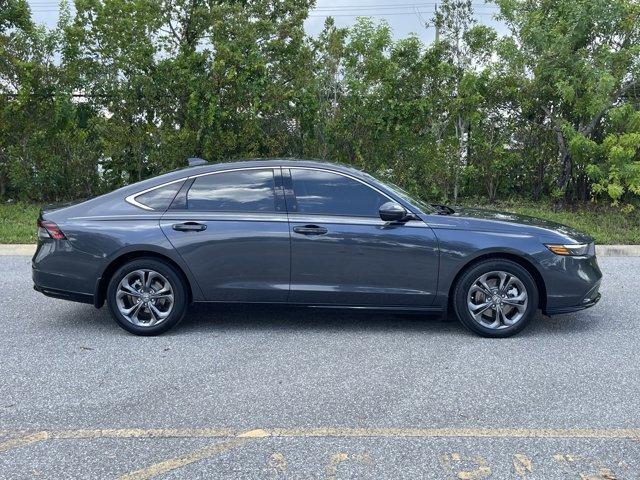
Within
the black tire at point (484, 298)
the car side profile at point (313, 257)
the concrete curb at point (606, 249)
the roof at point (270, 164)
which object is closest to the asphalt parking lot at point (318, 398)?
the black tire at point (484, 298)

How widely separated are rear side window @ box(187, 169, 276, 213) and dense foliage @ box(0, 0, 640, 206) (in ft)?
20.8

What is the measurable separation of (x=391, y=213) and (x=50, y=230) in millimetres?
2960

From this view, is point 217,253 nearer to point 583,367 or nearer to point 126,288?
point 126,288

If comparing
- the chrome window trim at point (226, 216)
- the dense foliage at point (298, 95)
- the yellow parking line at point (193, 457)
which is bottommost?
the yellow parking line at point (193, 457)

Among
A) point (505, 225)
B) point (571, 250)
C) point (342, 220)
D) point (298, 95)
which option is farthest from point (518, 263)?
point (298, 95)

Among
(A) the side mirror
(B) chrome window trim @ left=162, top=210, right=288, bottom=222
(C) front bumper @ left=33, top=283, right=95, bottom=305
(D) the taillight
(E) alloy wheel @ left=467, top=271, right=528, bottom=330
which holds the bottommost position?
(C) front bumper @ left=33, top=283, right=95, bottom=305

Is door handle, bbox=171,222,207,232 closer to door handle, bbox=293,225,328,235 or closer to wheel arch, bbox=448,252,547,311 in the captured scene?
door handle, bbox=293,225,328,235

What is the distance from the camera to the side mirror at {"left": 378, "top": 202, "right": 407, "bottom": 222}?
5.45 meters

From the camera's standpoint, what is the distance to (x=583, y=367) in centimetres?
486

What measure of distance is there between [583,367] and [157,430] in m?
3.13

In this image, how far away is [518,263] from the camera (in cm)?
554

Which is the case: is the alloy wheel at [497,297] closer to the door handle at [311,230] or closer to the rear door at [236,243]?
the door handle at [311,230]

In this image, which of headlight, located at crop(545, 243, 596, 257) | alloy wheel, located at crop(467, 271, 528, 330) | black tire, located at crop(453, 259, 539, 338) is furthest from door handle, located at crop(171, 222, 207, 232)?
headlight, located at crop(545, 243, 596, 257)

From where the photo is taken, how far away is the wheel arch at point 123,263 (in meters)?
5.56
